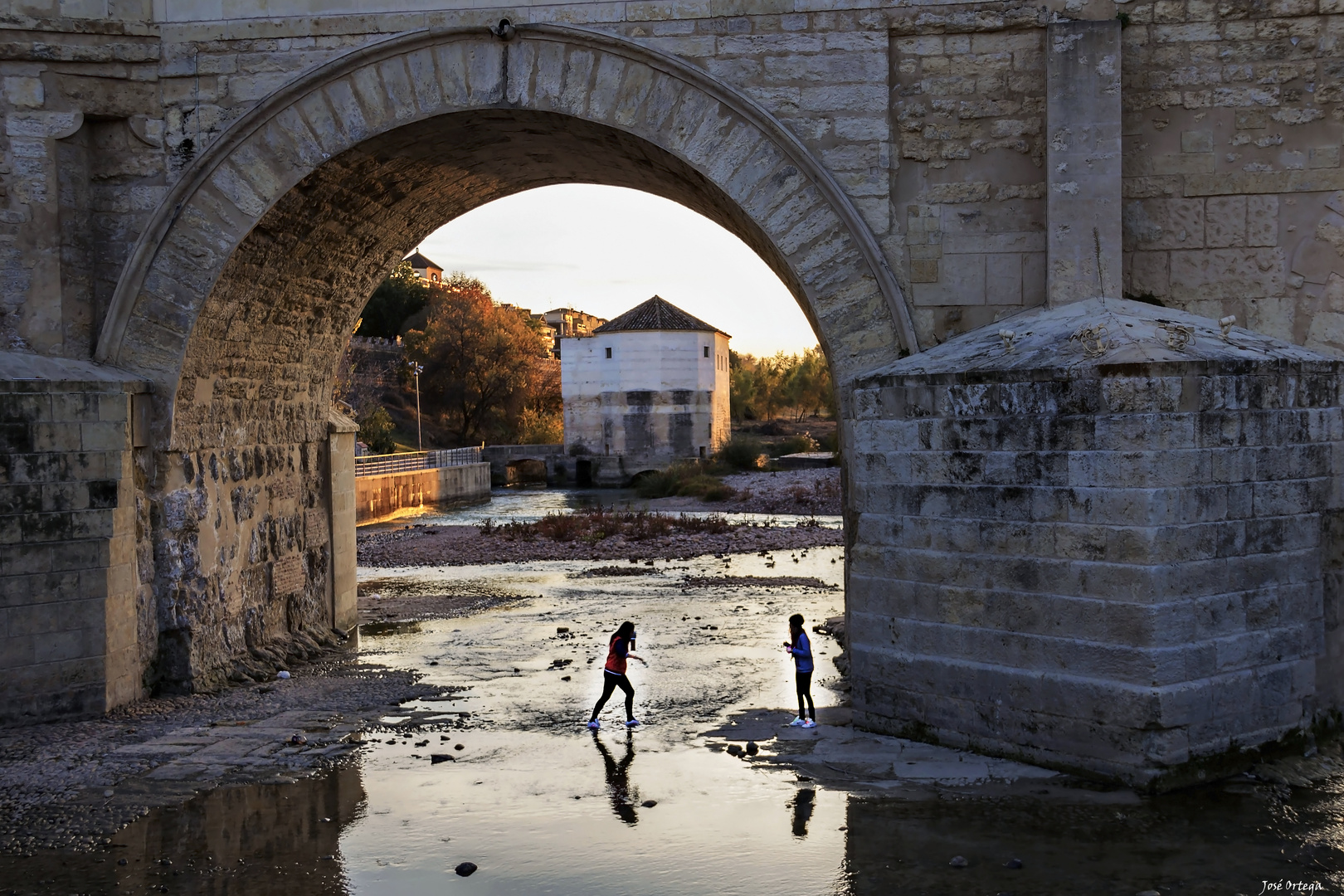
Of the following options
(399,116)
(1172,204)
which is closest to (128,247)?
(399,116)

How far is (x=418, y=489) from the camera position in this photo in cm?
3152

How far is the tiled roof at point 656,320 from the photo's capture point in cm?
4719

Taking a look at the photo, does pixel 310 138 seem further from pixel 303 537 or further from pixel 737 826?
pixel 737 826

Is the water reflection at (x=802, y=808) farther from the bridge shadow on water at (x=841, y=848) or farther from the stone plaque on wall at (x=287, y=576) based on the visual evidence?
the stone plaque on wall at (x=287, y=576)

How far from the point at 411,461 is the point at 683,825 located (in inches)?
1079

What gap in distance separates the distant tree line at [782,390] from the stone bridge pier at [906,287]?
212ft

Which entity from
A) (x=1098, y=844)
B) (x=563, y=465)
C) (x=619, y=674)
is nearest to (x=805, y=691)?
(x=619, y=674)

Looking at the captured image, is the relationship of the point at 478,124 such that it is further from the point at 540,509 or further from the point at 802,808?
the point at 540,509

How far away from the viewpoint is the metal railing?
96.8 feet

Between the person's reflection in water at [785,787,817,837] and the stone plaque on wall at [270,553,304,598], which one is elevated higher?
the stone plaque on wall at [270,553,304,598]

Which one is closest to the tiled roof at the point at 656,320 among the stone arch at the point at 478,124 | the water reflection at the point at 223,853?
the stone arch at the point at 478,124

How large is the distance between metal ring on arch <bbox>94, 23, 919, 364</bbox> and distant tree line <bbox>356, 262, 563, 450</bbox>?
4082cm

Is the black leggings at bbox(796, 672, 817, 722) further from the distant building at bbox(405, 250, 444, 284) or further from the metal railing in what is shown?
the distant building at bbox(405, 250, 444, 284)

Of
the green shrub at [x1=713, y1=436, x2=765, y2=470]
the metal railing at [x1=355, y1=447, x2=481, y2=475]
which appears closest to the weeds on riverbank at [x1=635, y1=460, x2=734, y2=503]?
the green shrub at [x1=713, y1=436, x2=765, y2=470]
